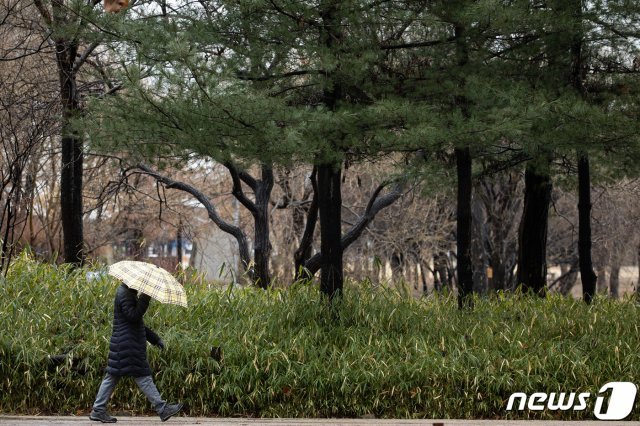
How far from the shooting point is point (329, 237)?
426 inches

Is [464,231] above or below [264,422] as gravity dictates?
above

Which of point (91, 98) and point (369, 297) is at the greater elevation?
point (91, 98)

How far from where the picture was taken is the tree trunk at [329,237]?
1073 cm

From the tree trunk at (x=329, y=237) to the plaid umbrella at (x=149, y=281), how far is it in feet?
11.1

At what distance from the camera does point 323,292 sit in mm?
10703

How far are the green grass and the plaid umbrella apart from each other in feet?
5.06

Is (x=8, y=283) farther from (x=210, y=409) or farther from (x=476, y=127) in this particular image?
(x=476, y=127)

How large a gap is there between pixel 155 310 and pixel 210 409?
6.00 ft

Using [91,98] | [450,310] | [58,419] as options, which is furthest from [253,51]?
[58,419]

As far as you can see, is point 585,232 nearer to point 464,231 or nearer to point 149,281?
point 464,231

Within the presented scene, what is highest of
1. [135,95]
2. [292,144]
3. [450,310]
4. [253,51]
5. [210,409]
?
[253,51]

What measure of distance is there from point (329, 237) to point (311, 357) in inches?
83.3

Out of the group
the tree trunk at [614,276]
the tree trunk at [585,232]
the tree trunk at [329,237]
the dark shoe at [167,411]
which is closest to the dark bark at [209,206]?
the tree trunk at [329,237]

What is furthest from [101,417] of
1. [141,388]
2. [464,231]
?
[464,231]
